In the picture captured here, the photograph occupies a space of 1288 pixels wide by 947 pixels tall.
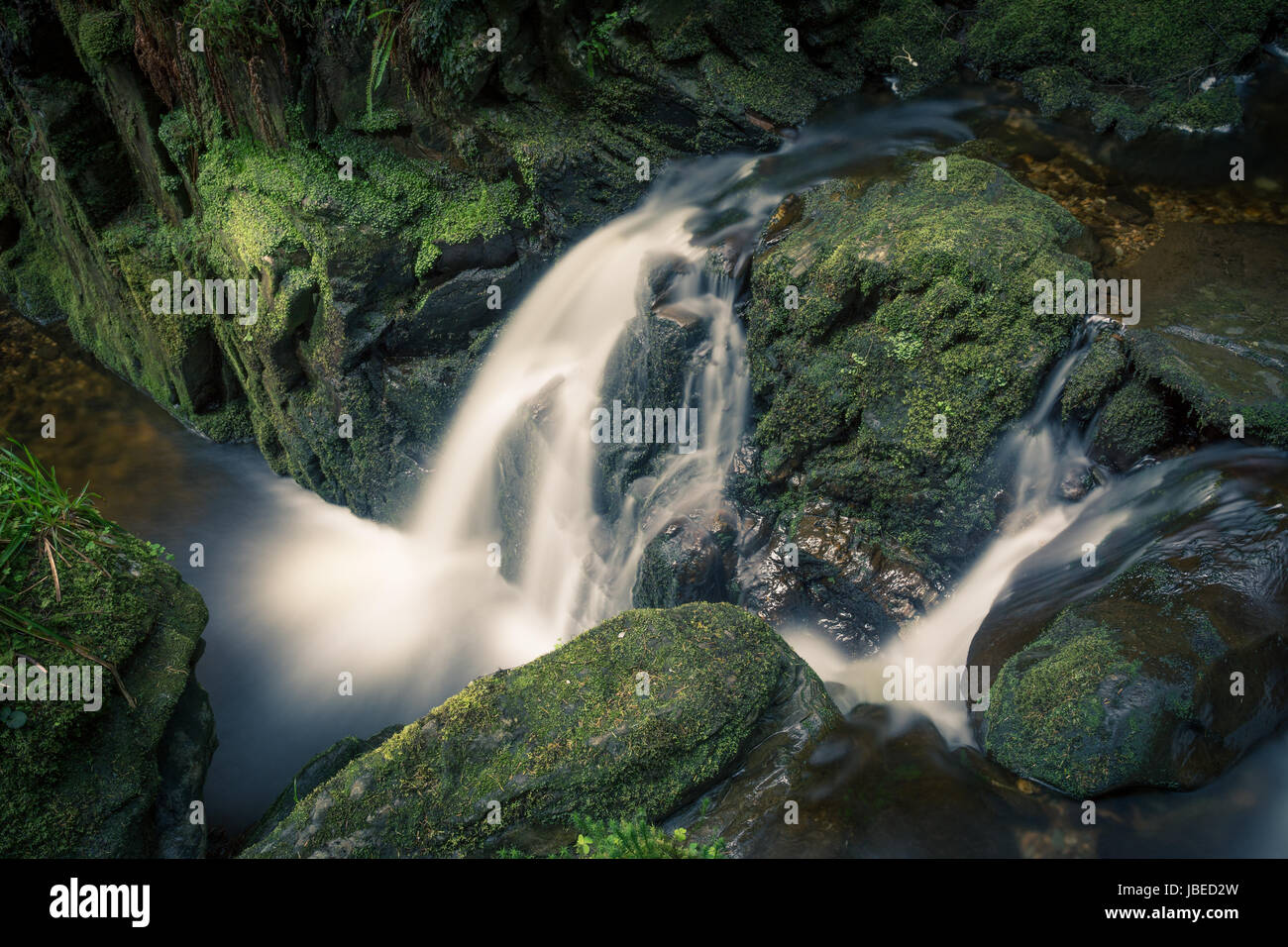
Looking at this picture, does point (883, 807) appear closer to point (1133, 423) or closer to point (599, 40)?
point (1133, 423)

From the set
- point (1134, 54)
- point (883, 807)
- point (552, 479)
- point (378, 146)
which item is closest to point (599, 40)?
point (378, 146)

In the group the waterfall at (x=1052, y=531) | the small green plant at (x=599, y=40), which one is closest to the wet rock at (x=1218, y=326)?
the waterfall at (x=1052, y=531)

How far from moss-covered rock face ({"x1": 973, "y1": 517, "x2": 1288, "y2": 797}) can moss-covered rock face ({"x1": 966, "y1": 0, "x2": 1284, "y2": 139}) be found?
5.48m

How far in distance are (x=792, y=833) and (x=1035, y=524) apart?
10.2 ft

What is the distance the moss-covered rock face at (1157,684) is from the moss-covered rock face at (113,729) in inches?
190

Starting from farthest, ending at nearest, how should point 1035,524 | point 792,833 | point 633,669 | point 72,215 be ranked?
point 72,215
point 1035,524
point 633,669
point 792,833

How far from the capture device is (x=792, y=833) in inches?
162

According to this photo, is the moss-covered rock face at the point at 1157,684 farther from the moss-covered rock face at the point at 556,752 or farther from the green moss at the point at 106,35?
the green moss at the point at 106,35

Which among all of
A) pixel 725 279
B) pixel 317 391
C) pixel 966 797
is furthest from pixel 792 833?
pixel 317 391

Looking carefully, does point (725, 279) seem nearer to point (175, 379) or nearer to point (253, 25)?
point (253, 25)

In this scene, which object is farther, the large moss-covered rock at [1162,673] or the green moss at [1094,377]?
the green moss at [1094,377]

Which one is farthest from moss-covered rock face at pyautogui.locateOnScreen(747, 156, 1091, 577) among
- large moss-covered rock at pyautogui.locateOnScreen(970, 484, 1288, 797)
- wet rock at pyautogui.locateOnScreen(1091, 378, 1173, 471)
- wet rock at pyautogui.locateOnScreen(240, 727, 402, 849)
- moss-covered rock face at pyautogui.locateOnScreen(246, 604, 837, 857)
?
wet rock at pyautogui.locateOnScreen(240, 727, 402, 849)

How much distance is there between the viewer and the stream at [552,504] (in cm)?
622

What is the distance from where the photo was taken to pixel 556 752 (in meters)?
4.40
